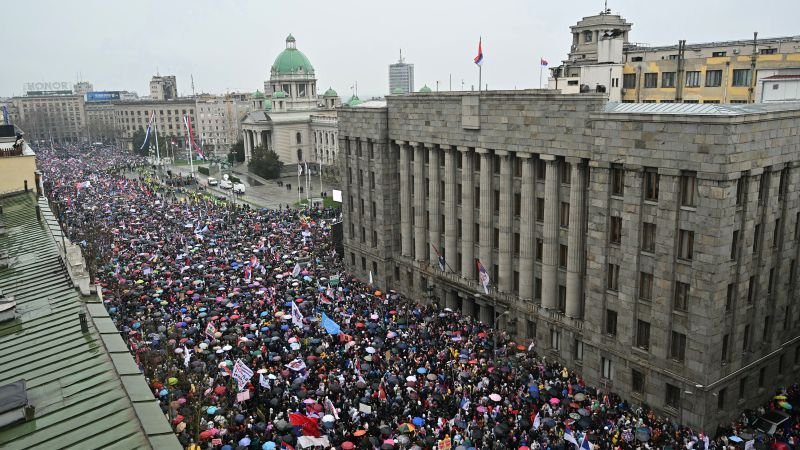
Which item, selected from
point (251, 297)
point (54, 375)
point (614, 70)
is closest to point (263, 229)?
point (251, 297)

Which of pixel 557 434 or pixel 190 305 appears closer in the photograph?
pixel 557 434

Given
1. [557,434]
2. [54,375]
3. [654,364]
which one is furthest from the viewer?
[654,364]

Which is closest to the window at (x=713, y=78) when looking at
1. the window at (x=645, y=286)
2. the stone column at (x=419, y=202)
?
the stone column at (x=419, y=202)

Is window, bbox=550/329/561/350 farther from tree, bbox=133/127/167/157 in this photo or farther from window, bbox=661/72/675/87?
tree, bbox=133/127/167/157

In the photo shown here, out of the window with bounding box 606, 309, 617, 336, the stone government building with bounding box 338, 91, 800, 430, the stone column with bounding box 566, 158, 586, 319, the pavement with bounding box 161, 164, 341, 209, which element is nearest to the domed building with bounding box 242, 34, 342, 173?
the pavement with bounding box 161, 164, 341, 209

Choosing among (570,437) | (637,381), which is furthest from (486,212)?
(570,437)

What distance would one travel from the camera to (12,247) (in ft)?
121

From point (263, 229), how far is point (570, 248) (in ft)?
147

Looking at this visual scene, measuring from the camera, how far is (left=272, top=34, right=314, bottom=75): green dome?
167 metres

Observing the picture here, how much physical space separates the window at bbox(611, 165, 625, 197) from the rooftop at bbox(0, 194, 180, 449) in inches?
1068

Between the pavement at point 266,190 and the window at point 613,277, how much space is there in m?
74.5

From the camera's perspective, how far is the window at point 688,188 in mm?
32406

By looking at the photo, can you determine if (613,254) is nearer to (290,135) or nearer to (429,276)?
(429,276)

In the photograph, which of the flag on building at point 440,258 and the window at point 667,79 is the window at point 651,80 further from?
the flag on building at point 440,258
